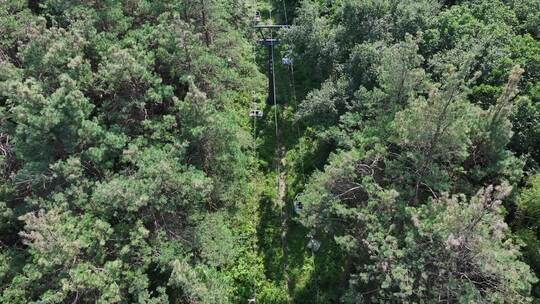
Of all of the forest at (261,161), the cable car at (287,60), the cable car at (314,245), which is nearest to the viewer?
the forest at (261,161)

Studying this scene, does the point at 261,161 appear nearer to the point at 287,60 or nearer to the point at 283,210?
the point at 283,210

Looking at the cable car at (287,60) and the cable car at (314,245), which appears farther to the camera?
the cable car at (287,60)

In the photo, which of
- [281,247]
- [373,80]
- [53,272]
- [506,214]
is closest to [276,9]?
[373,80]

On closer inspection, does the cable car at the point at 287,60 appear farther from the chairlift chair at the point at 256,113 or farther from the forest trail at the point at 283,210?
the forest trail at the point at 283,210

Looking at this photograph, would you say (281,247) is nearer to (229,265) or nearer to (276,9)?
(229,265)

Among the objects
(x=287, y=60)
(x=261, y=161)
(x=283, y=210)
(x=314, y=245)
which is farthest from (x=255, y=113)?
(x=314, y=245)

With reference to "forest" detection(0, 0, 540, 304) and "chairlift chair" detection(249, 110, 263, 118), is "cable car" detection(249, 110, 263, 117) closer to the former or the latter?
"chairlift chair" detection(249, 110, 263, 118)

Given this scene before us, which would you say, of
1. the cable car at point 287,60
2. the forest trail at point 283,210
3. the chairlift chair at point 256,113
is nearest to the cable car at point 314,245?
the forest trail at point 283,210

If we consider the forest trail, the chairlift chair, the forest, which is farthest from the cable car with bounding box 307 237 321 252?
the chairlift chair
